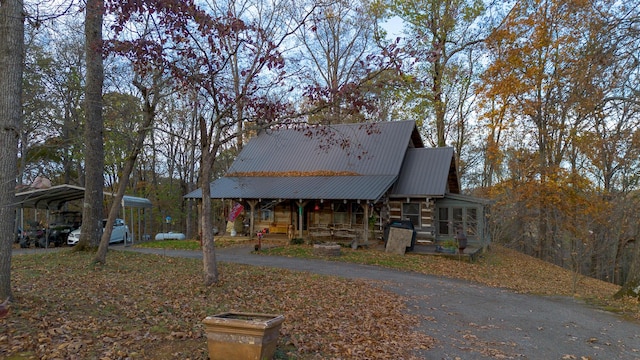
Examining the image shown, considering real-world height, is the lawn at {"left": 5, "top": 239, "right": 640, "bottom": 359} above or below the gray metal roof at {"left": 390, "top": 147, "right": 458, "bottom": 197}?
below

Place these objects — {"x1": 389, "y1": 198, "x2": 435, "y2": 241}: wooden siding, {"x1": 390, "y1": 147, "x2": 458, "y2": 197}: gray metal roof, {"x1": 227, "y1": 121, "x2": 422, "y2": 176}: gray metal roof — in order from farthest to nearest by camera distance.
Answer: {"x1": 227, "y1": 121, "x2": 422, "y2": 176}: gray metal roof → {"x1": 389, "y1": 198, "x2": 435, "y2": 241}: wooden siding → {"x1": 390, "y1": 147, "x2": 458, "y2": 197}: gray metal roof

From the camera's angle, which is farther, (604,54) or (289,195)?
(289,195)

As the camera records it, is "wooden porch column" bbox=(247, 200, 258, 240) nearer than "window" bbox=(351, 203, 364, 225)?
Yes

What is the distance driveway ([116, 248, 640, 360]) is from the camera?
20.3ft

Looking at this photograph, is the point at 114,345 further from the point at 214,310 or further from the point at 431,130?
the point at 431,130

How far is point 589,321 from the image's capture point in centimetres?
835

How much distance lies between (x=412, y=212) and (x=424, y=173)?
202cm

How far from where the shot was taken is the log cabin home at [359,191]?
779 inches

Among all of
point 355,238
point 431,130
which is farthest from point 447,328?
point 431,130

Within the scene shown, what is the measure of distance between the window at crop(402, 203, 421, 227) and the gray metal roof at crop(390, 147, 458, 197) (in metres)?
1.08

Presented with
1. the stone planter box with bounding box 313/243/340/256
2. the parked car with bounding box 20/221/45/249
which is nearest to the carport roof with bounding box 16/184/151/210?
the parked car with bounding box 20/221/45/249

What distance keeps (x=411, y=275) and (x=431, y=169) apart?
864 cm

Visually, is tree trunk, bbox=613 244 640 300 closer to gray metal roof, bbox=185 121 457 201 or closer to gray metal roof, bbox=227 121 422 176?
gray metal roof, bbox=185 121 457 201

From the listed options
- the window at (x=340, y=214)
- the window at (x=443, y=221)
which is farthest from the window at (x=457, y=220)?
the window at (x=340, y=214)
